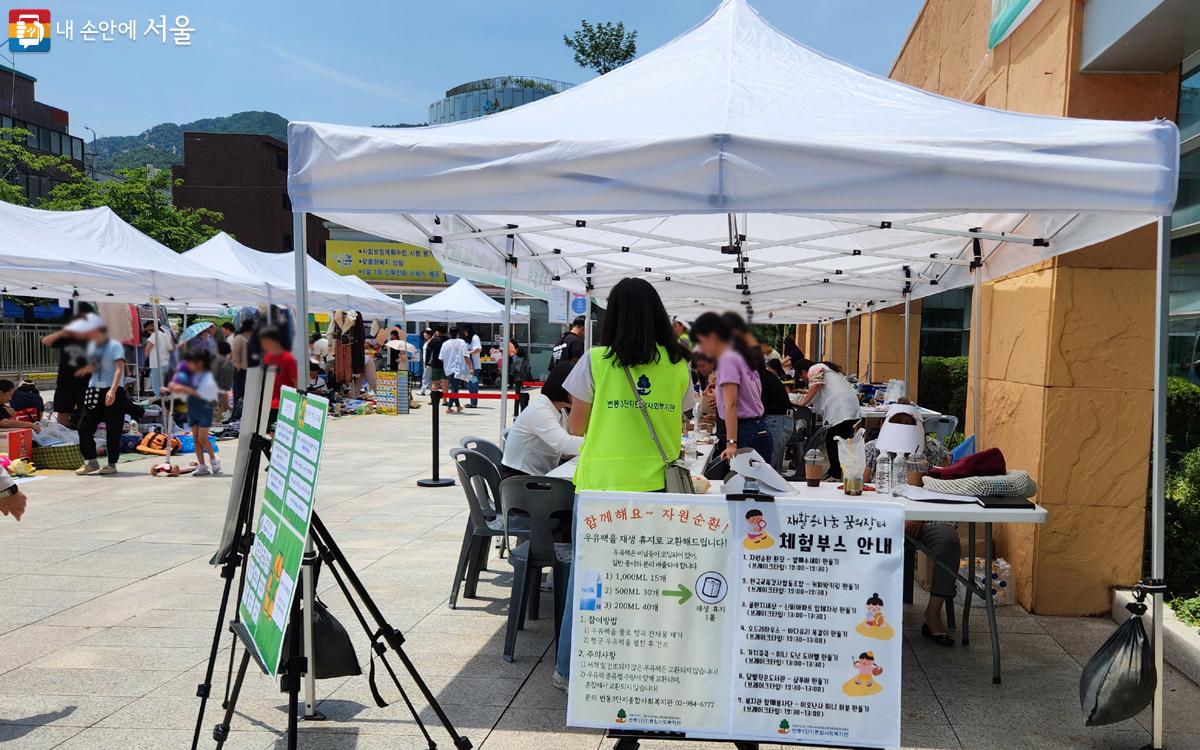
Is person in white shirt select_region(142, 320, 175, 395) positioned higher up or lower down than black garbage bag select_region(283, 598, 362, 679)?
higher up

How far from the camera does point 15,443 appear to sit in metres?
11.0

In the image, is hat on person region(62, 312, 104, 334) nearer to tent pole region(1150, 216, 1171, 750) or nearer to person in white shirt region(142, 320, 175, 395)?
person in white shirt region(142, 320, 175, 395)

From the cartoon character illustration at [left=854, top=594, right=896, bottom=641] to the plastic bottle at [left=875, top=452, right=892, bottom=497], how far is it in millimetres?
1620

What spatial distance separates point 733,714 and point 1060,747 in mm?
1620

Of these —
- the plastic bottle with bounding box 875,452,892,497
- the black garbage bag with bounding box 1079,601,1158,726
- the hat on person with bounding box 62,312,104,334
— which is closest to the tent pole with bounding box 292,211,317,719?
the hat on person with bounding box 62,312,104,334

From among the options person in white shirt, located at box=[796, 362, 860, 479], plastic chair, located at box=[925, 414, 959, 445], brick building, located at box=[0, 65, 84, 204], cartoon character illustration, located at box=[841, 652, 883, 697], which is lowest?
cartoon character illustration, located at box=[841, 652, 883, 697]

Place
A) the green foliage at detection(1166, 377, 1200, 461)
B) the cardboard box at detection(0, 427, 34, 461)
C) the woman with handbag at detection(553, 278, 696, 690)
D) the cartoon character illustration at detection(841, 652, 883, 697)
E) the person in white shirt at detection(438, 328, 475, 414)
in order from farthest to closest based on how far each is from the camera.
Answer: the person in white shirt at detection(438, 328, 475, 414) < the cardboard box at detection(0, 427, 34, 461) < the green foliage at detection(1166, 377, 1200, 461) < the woman with handbag at detection(553, 278, 696, 690) < the cartoon character illustration at detection(841, 652, 883, 697)

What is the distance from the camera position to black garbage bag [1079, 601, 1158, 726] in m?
3.65

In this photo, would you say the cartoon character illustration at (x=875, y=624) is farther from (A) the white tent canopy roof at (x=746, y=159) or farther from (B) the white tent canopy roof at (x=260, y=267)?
(B) the white tent canopy roof at (x=260, y=267)

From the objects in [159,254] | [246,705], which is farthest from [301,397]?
[159,254]

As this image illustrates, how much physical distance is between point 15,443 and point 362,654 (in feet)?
28.0

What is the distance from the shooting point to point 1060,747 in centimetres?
376

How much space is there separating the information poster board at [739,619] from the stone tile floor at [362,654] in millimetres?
692

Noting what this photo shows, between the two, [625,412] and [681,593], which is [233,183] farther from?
[681,593]
